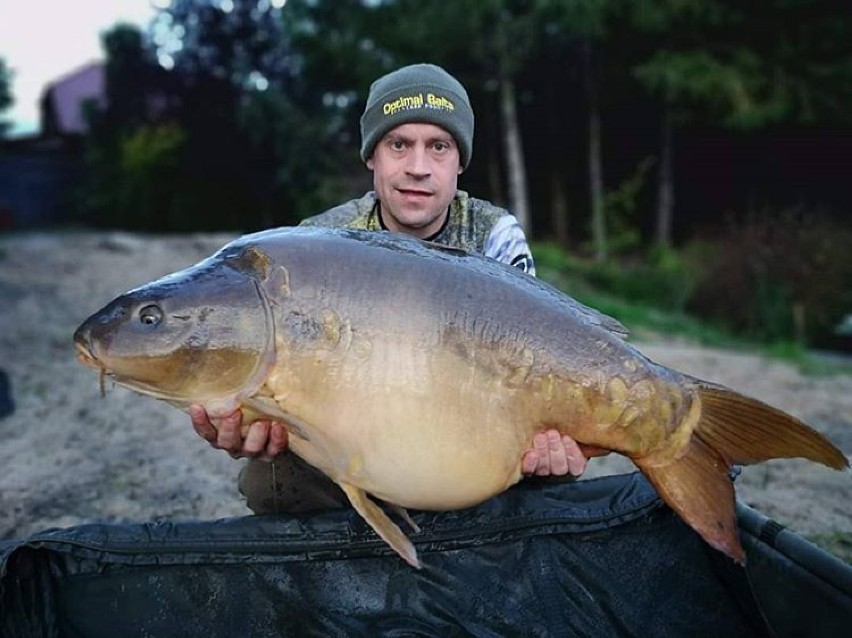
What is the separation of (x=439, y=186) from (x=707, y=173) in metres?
11.1

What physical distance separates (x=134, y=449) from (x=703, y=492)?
2.47 meters

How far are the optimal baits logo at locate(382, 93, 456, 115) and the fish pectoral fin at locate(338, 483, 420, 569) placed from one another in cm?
96

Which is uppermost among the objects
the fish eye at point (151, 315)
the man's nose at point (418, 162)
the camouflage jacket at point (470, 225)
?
the man's nose at point (418, 162)

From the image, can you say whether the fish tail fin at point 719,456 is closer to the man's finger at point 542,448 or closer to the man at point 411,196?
the man's finger at point 542,448

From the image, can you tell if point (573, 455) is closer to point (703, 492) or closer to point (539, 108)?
point (703, 492)

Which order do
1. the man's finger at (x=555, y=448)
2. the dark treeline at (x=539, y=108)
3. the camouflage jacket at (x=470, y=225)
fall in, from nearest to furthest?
the man's finger at (x=555, y=448)
the camouflage jacket at (x=470, y=225)
the dark treeline at (x=539, y=108)

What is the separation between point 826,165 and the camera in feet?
35.6

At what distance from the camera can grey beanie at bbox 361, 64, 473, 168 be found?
186 centimetres

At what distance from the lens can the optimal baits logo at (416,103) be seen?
6.08 feet

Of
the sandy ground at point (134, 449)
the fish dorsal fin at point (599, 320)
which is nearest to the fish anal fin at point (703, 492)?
the fish dorsal fin at point (599, 320)

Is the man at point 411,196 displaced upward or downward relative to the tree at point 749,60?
downward

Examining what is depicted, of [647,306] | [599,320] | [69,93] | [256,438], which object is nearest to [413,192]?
[599,320]

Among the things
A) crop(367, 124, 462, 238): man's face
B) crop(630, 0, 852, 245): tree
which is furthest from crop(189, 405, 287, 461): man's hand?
crop(630, 0, 852, 245): tree

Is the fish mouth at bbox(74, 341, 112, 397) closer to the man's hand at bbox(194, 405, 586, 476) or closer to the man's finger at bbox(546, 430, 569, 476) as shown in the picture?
the man's hand at bbox(194, 405, 586, 476)
